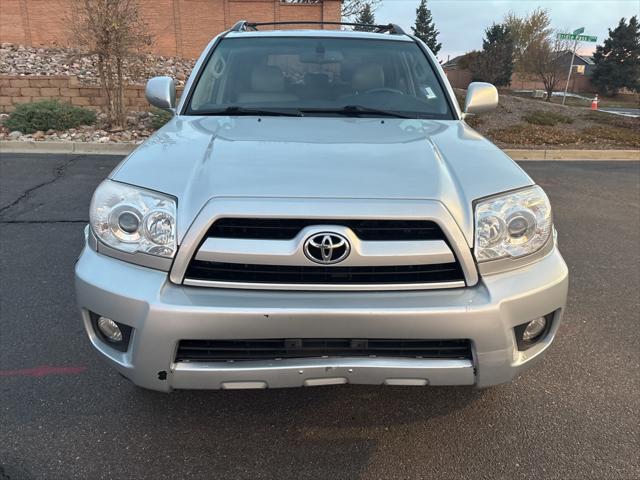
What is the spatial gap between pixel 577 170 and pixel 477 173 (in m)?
7.86

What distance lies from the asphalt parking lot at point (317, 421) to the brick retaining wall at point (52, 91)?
32.4ft

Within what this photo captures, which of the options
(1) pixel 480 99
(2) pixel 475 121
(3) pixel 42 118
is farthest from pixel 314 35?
(2) pixel 475 121

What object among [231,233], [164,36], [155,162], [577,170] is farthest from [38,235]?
[164,36]

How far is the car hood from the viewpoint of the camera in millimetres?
1891

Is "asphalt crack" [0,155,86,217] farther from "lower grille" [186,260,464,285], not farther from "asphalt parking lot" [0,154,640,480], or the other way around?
"lower grille" [186,260,464,285]

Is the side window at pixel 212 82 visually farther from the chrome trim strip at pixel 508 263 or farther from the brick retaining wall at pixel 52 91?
the brick retaining wall at pixel 52 91

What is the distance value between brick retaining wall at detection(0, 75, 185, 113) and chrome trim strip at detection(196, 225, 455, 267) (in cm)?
1155

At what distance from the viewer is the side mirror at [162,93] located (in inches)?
129

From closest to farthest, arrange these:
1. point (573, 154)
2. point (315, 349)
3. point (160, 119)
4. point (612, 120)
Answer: point (315, 349), point (573, 154), point (160, 119), point (612, 120)

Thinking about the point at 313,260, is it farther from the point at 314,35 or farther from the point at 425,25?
the point at 425,25

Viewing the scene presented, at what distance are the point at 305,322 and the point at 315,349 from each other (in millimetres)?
168

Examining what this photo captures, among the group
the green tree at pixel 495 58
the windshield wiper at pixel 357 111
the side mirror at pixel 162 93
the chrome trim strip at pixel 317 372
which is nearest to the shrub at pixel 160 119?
the side mirror at pixel 162 93

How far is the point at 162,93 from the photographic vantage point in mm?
3264

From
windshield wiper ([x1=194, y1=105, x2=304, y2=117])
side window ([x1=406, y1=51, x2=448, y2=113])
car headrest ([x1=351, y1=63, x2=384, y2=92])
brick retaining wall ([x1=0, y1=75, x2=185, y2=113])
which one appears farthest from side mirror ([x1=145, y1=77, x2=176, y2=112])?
brick retaining wall ([x1=0, y1=75, x2=185, y2=113])
